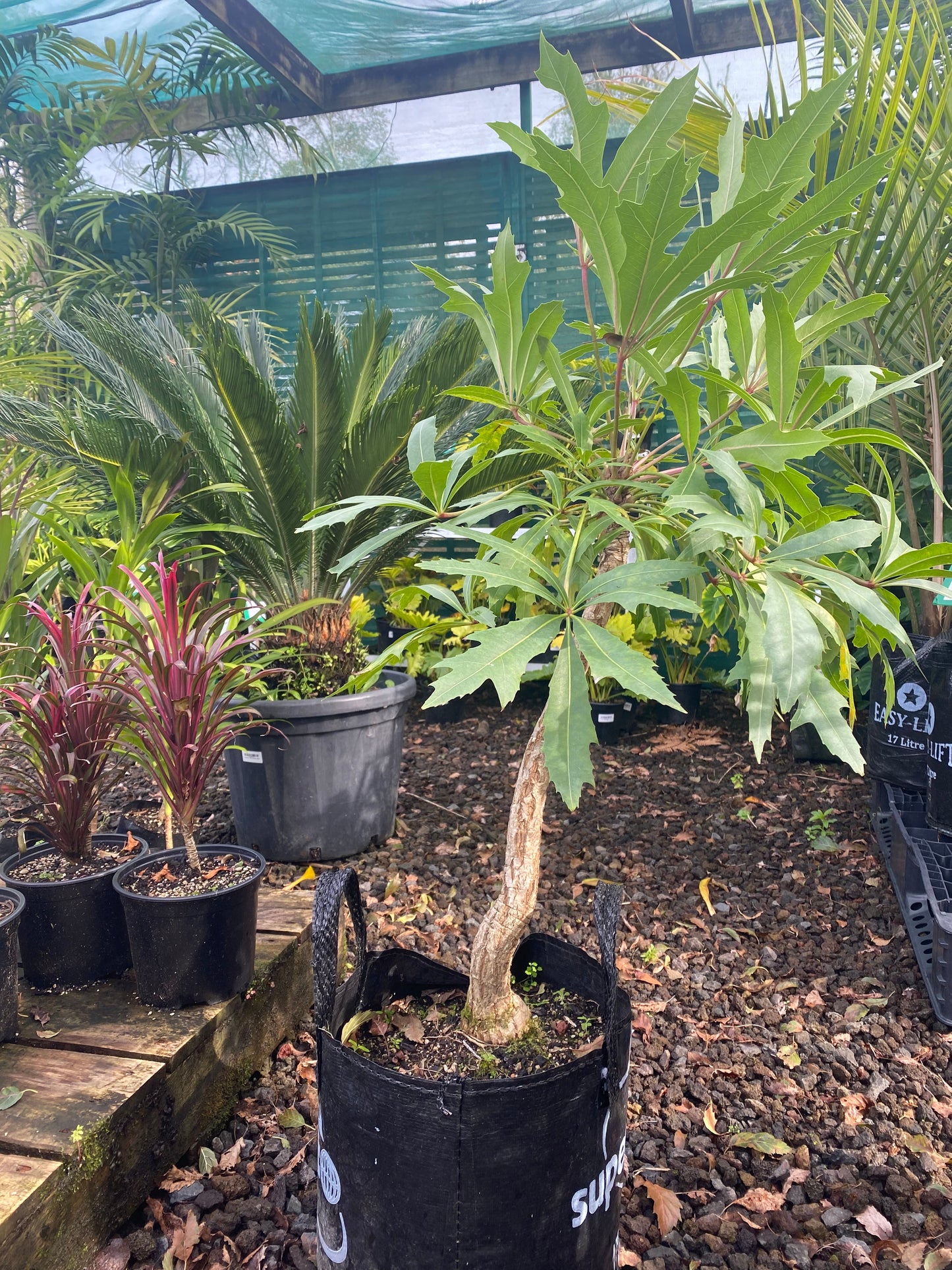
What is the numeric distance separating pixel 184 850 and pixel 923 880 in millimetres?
1557

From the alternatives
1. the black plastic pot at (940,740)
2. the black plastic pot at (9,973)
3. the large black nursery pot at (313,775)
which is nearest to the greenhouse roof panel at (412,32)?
the large black nursery pot at (313,775)

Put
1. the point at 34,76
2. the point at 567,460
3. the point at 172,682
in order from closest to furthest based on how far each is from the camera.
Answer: the point at 567,460 < the point at 172,682 < the point at 34,76

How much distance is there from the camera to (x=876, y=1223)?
1270mm

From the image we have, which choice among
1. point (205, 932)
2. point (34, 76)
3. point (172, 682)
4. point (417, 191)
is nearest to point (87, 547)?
point (172, 682)

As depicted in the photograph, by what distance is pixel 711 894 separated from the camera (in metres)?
2.37

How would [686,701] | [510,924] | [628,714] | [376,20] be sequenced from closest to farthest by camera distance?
1. [510,924]
2. [628,714]
3. [686,701]
4. [376,20]

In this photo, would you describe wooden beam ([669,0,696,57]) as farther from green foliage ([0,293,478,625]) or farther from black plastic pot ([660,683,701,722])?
black plastic pot ([660,683,701,722])

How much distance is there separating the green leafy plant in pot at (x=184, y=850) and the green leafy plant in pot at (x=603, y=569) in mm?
396

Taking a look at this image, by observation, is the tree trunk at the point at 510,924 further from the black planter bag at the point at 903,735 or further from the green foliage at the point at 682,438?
the black planter bag at the point at 903,735

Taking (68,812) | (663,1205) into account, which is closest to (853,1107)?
(663,1205)

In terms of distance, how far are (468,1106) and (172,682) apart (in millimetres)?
979

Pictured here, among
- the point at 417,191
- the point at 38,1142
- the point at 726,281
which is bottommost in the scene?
the point at 38,1142

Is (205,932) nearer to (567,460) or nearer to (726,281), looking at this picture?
(567,460)

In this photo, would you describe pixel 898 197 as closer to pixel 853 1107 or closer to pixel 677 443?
pixel 677 443
